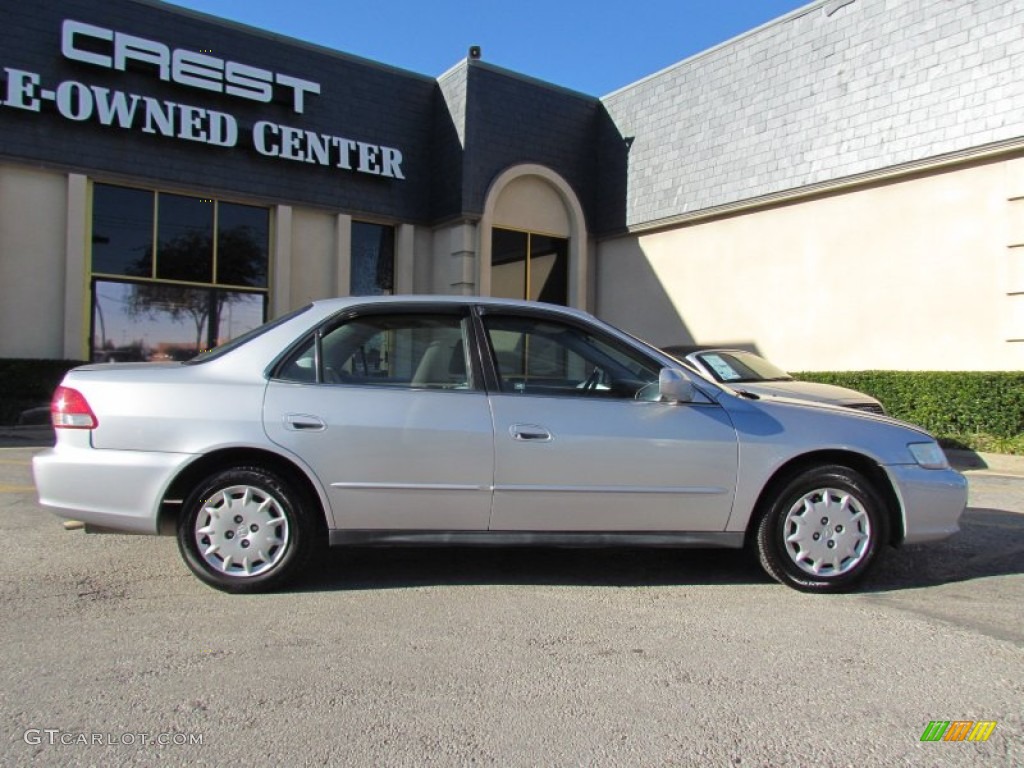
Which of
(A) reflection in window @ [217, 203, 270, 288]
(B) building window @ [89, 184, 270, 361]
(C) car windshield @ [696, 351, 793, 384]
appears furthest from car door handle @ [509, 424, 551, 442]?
(A) reflection in window @ [217, 203, 270, 288]

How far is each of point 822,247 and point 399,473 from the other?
424 inches

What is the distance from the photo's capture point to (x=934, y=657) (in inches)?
135

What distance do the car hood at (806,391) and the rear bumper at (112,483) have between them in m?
5.42

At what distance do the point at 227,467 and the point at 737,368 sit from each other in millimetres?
6560

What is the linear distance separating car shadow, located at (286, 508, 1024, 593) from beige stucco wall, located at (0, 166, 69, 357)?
9236 millimetres

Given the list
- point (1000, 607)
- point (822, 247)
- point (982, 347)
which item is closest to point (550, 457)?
point (1000, 607)

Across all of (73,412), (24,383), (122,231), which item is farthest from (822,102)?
(24,383)

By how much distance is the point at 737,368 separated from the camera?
357 inches

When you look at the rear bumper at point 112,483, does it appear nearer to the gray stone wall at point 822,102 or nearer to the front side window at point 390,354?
the front side window at point 390,354

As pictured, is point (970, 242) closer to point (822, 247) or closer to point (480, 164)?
point (822, 247)

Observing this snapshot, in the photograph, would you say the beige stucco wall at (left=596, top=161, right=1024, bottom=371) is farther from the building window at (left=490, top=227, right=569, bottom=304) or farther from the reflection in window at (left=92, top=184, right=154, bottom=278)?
the reflection in window at (left=92, top=184, right=154, bottom=278)

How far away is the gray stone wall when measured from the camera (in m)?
10.6

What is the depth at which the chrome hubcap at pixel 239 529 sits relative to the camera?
4.04 meters

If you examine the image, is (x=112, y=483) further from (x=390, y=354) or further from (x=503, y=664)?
(x=503, y=664)
